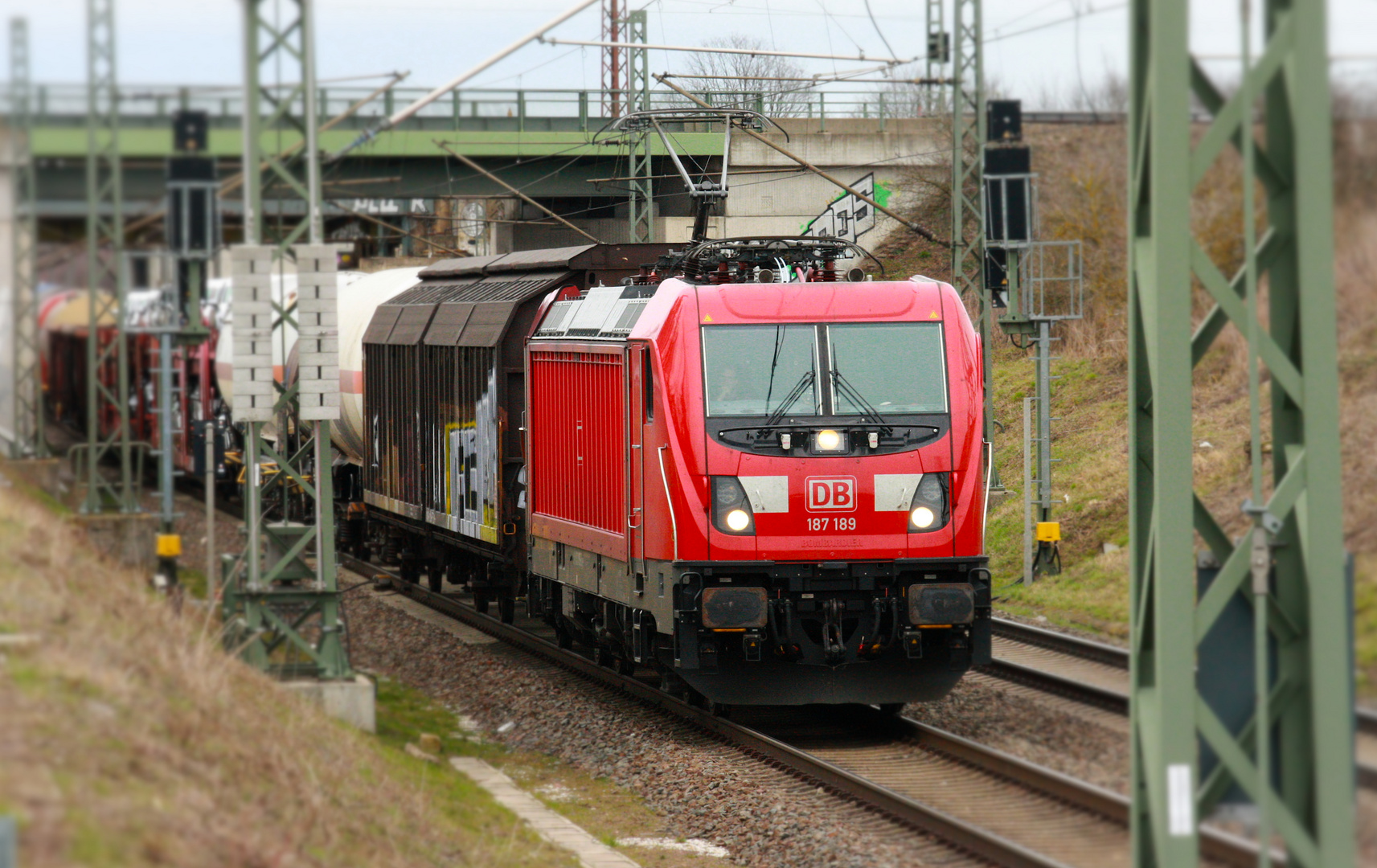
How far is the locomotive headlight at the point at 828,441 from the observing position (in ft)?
39.7

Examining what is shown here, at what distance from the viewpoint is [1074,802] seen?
825 centimetres

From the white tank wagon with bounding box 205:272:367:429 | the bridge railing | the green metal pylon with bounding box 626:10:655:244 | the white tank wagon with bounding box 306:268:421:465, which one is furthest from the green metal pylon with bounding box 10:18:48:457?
the green metal pylon with bounding box 626:10:655:244

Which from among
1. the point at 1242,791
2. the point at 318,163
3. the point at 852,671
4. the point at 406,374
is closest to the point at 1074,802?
the point at 1242,791

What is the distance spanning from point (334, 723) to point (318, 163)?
4.12m

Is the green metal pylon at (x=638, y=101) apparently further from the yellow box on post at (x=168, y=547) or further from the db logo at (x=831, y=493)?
the db logo at (x=831, y=493)

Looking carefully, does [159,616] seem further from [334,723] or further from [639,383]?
[639,383]

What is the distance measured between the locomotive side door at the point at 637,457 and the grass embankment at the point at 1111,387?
3.54 meters

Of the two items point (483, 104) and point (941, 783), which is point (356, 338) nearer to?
point (483, 104)

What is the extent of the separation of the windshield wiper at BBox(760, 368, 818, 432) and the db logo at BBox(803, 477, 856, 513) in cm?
52

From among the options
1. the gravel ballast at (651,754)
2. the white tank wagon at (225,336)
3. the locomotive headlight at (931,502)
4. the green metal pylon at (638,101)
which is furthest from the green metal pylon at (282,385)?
the green metal pylon at (638,101)

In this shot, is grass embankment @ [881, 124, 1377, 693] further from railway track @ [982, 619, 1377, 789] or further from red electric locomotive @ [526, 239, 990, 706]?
red electric locomotive @ [526, 239, 990, 706]

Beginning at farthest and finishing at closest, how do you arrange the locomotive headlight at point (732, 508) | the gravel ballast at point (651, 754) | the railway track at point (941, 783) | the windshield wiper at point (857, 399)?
the windshield wiper at point (857, 399), the locomotive headlight at point (732, 508), the gravel ballast at point (651, 754), the railway track at point (941, 783)

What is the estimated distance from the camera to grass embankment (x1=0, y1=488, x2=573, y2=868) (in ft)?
21.9

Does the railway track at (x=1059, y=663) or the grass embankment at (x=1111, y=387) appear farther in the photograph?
the railway track at (x=1059, y=663)
